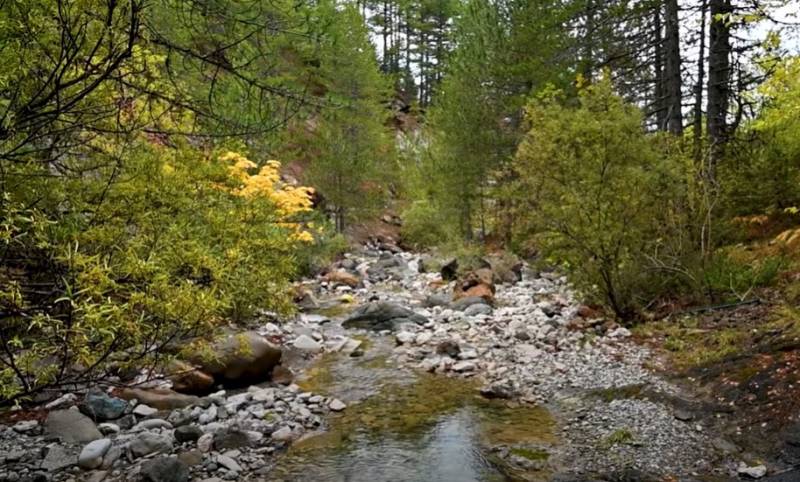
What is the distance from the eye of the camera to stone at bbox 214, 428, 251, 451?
5395mm

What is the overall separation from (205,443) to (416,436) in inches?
82.3

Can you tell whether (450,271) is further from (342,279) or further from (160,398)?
(160,398)

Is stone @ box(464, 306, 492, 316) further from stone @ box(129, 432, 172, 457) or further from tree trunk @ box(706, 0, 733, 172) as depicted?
stone @ box(129, 432, 172, 457)

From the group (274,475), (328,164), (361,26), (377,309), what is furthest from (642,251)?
(361,26)

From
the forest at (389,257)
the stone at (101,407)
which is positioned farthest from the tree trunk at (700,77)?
the stone at (101,407)

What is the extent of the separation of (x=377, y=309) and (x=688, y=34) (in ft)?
27.6

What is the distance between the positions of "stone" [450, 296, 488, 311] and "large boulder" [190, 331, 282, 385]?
4851 millimetres

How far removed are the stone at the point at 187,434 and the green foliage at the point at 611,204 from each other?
5.68 m

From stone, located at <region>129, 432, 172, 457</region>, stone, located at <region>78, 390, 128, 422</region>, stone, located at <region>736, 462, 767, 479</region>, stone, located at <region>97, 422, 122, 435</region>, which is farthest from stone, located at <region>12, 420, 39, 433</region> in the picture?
stone, located at <region>736, 462, 767, 479</region>

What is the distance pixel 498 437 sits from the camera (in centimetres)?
566

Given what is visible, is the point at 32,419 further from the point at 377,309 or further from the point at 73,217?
the point at 377,309

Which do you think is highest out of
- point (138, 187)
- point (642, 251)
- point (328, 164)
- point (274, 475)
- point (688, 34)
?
point (688, 34)

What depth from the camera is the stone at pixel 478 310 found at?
11.0 meters

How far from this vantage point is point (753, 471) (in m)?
4.25
